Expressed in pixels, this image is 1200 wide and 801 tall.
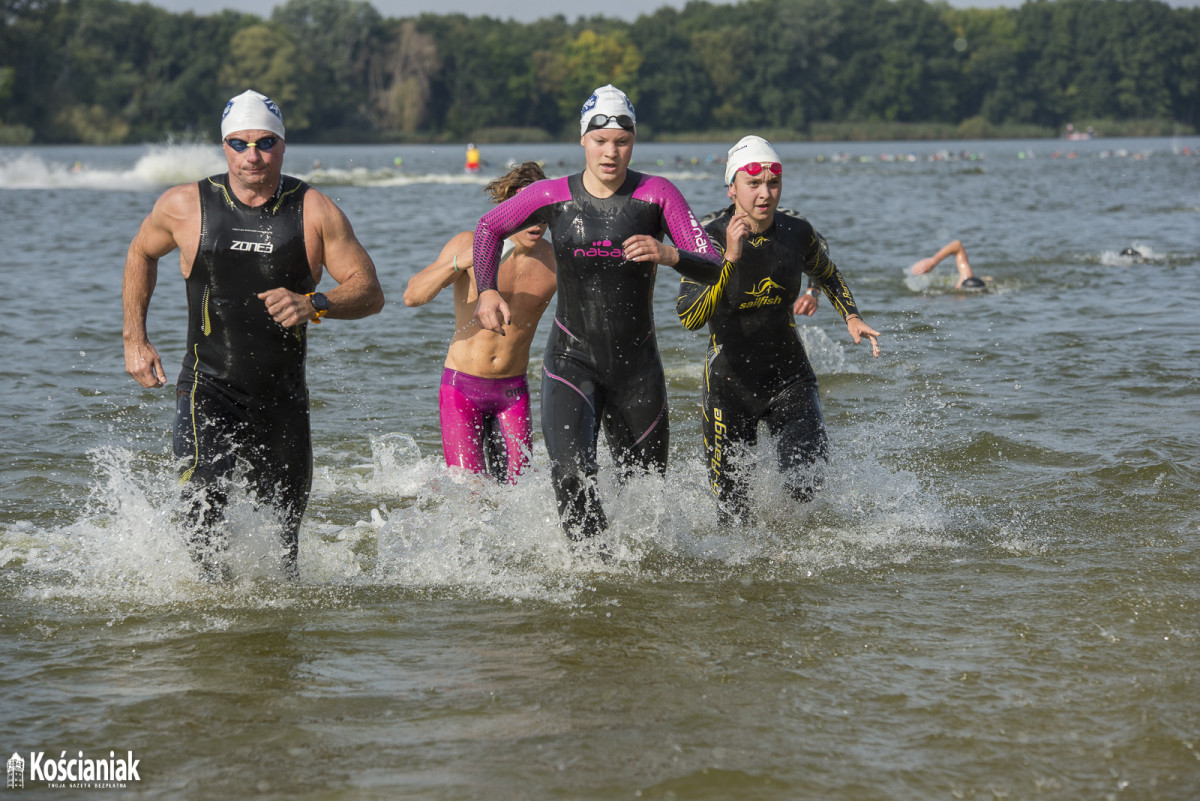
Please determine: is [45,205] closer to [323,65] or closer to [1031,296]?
[1031,296]

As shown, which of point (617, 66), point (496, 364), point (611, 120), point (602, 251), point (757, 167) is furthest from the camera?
point (617, 66)

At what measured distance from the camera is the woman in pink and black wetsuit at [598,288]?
538 centimetres

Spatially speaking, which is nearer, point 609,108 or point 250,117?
point 250,117

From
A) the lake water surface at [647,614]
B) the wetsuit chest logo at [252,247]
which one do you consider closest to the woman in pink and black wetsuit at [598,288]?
the lake water surface at [647,614]

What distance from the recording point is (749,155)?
6023 mm

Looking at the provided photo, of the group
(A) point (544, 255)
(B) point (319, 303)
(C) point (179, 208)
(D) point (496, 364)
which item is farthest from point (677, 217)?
(C) point (179, 208)

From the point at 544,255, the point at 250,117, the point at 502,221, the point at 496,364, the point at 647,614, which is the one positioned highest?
the point at 250,117

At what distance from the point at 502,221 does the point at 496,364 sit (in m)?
1.10

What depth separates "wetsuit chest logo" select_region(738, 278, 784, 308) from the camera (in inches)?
245

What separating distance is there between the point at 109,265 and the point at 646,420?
52.6 feet

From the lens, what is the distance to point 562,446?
216 inches

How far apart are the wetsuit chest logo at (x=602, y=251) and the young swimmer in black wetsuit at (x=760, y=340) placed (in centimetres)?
65

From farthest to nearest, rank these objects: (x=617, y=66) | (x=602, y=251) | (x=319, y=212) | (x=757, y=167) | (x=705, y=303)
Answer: (x=617, y=66) → (x=757, y=167) → (x=705, y=303) → (x=602, y=251) → (x=319, y=212)

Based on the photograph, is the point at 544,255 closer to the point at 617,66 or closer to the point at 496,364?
the point at 496,364
